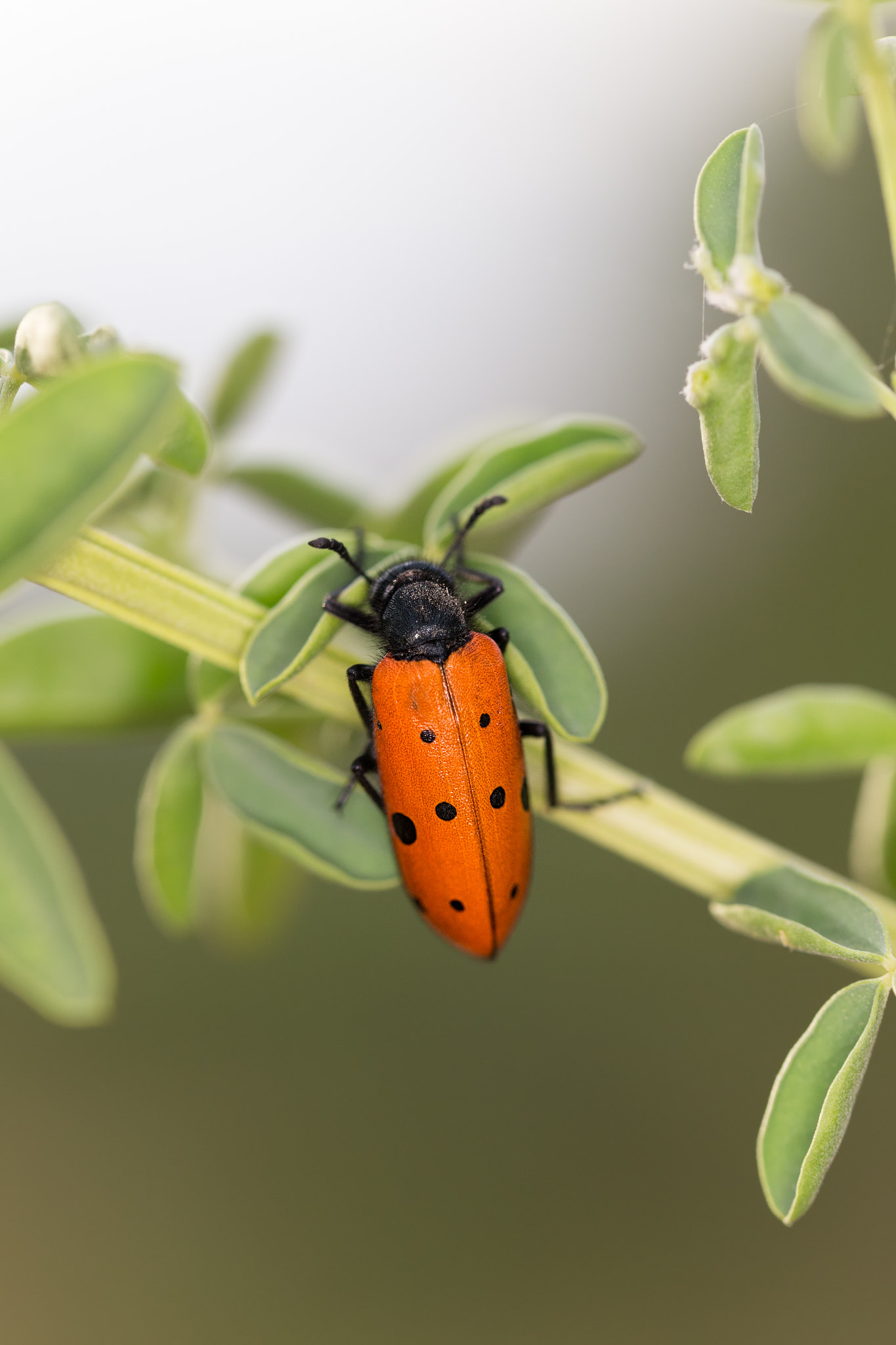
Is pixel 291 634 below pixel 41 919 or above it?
above

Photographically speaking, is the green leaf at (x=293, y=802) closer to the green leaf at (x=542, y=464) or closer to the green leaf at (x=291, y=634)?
the green leaf at (x=291, y=634)

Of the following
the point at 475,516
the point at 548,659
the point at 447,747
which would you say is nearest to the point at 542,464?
the point at 475,516

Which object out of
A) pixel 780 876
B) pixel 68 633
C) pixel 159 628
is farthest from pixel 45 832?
pixel 780 876

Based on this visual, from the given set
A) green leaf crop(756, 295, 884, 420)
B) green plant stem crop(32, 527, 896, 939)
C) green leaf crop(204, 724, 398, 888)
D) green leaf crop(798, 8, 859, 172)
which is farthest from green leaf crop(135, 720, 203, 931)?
green leaf crop(798, 8, 859, 172)

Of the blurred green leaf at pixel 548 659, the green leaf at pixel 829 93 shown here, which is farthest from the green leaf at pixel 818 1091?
the green leaf at pixel 829 93

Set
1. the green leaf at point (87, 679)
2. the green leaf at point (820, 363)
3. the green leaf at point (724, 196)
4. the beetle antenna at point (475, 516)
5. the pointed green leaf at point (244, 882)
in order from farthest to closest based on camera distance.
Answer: the pointed green leaf at point (244, 882), the green leaf at point (87, 679), the beetle antenna at point (475, 516), the green leaf at point (724, 196), the green leaf at point (820, 363)

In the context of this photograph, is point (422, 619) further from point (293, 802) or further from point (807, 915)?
point (807, 915)

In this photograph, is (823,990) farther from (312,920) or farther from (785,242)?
(785,242)
